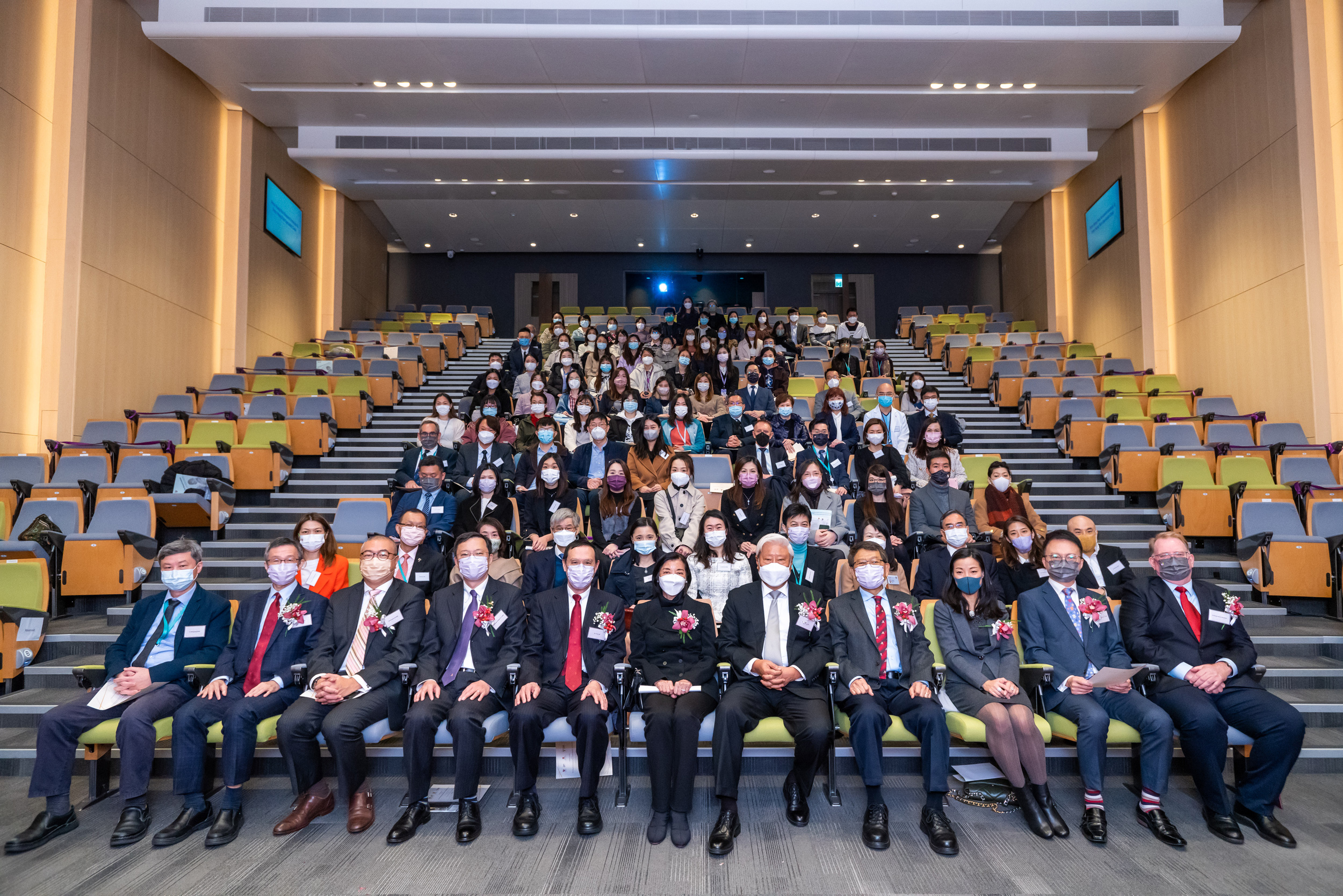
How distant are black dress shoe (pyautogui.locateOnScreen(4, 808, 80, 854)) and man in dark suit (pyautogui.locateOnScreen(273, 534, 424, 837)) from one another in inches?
31.9

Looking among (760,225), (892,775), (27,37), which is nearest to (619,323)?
(760,225)

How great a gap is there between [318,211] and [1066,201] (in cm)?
1175

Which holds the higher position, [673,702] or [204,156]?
[204,156]

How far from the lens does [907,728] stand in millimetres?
3318

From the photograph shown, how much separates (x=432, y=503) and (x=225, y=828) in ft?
8.53

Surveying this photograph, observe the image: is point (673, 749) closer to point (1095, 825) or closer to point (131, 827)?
point (1095, 825)

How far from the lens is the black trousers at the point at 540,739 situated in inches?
128

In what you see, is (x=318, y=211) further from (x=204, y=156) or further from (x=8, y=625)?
(x=8, y=625)

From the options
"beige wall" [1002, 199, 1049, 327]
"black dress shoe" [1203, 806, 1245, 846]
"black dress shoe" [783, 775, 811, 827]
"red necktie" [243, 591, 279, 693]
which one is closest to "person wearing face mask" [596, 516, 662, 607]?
"black dress shoe" [783, 775, 811, 827]

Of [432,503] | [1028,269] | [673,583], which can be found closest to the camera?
[673,583]

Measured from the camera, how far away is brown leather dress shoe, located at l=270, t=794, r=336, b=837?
3152 millimetres

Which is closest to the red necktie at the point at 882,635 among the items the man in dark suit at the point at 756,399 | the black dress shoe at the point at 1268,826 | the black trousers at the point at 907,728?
the black trousers at the point at 907,728

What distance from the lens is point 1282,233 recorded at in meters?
7.32

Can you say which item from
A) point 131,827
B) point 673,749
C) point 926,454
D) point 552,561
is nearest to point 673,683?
point 673,749
